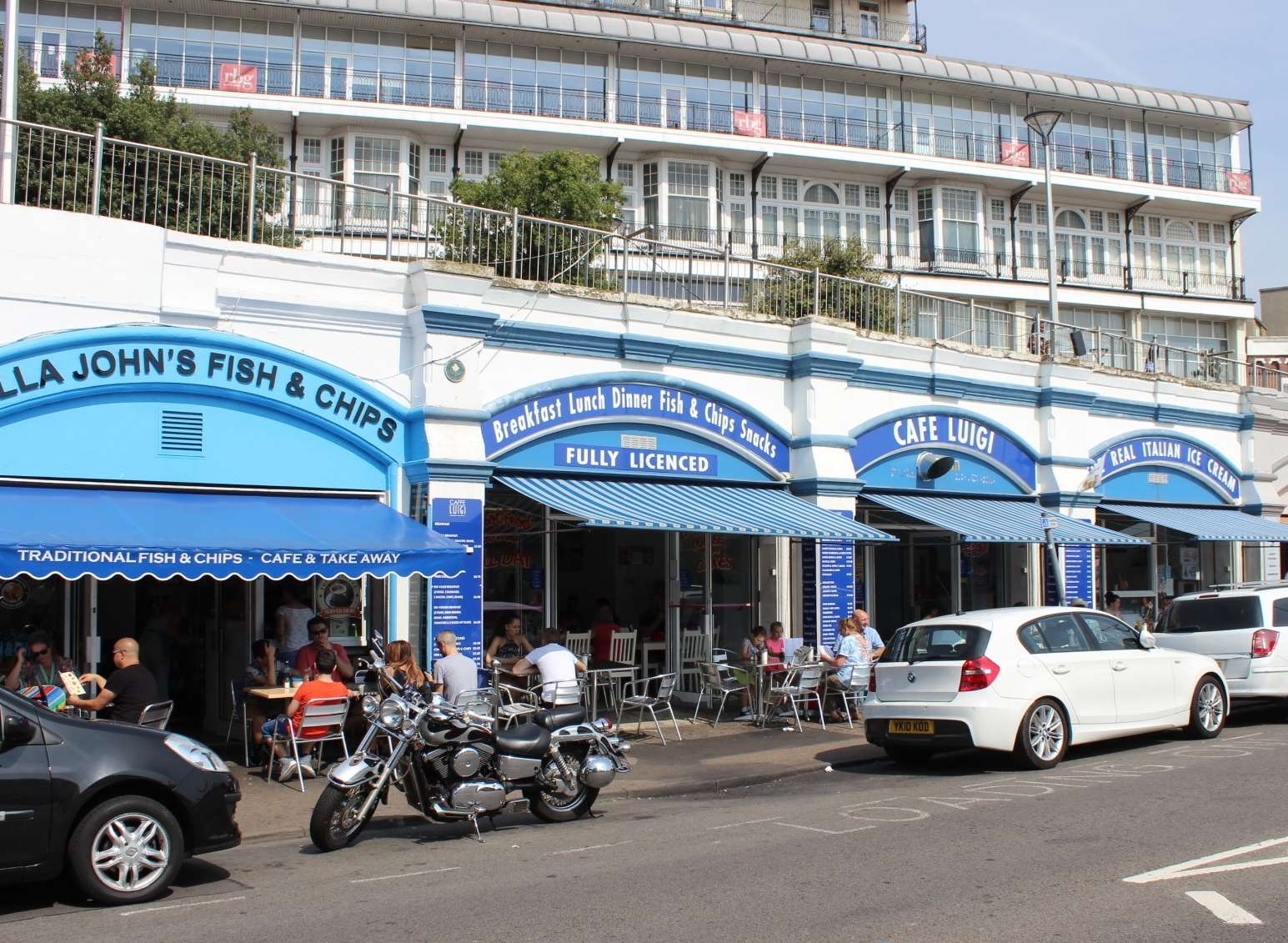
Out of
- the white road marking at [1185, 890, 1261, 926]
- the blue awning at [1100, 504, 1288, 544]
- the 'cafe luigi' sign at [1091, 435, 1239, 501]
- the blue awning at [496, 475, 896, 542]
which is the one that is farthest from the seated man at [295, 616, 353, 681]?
the blue awning at [1100, 504, 1288, 544]

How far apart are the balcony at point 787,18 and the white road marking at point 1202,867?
34570 mm

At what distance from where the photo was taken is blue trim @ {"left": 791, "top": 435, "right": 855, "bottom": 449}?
658 inches

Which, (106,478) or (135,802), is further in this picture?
(106,478)

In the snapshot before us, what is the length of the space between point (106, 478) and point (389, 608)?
10.2 feet

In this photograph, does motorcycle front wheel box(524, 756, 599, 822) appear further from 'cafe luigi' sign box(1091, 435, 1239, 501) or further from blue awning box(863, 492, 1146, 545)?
'cafe luigi' sign box(1091, 435, 1239, 501)

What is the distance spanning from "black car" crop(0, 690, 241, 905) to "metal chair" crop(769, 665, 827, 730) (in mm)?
8084

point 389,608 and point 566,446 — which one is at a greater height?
point 566,446

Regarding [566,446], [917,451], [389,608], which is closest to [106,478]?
[389,608]

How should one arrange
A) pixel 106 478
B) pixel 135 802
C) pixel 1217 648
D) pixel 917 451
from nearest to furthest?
pixel 135 802
pixel 106 478
pixel 1217 648
pixel 917 451

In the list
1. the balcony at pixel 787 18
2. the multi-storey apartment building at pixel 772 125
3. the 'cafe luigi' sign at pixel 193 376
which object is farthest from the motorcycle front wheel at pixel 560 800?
the balcony at pixel 787 18

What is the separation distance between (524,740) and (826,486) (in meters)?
8.39

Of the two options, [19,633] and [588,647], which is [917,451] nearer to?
[588,647]

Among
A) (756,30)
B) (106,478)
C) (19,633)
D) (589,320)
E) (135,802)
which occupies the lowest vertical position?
(135,802)

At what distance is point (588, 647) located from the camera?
15.5 m
